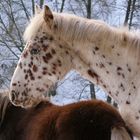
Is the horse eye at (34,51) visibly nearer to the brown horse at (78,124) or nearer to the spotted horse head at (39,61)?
the spotted horse head at (39,61)

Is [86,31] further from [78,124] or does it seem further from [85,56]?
[78,124]

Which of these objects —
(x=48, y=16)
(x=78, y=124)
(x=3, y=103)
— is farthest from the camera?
(x=3, y=103)

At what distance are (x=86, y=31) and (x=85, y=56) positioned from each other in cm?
21

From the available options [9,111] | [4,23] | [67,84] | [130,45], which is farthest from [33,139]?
[4,23]

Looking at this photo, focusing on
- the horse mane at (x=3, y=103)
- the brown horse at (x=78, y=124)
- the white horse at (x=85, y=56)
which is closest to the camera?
the white horse at (x=85, y=56)

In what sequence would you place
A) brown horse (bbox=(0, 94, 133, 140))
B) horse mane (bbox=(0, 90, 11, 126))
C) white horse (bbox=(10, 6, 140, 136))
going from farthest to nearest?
1. horse mane (bbox=(0, 90, 11, 126))
2. brown horse (bbox=(0, 94, 133, 140))
3. white horse (bbox=(10, 6, 140, 136))

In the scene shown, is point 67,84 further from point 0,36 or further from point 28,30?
point 28,30

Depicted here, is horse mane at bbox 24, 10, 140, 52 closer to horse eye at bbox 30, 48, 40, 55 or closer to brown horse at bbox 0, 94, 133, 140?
horse eye at bbox 30, 48, 40, 55

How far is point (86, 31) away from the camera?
3.45 meters

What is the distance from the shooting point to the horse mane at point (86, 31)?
3.41 m

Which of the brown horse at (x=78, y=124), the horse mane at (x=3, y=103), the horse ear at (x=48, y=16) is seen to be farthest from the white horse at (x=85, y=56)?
the horse mane at (x=3, y=103)

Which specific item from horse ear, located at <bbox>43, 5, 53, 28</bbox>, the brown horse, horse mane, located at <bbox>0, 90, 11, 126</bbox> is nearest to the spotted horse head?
horse ear, located at <bbox>43, 5, 53, 28</bbox>

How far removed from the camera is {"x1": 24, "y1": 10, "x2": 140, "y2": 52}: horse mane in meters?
3.41

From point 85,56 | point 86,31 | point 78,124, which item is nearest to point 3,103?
point 78,124
